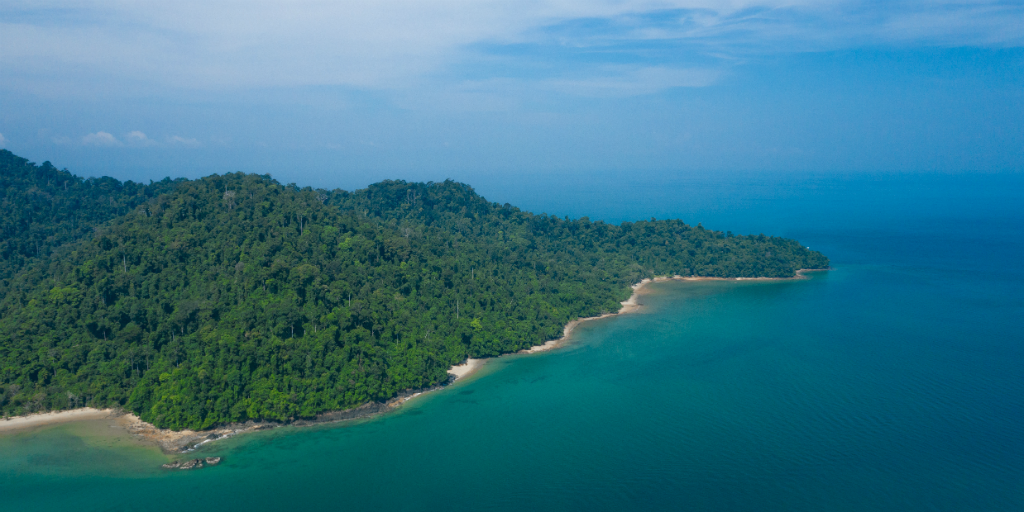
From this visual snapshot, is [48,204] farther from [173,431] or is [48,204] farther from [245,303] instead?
[173,431]

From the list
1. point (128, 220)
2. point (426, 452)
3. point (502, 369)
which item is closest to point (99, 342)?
point (128, 220)

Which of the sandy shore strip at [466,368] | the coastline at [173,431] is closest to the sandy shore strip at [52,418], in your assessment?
the coastline at [173,431]

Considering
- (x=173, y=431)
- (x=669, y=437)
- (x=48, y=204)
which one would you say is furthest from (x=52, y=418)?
(x=48, y=204)

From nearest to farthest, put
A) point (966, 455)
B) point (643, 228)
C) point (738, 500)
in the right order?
point (738, 500) → point (966, 455) → point (643, 228)

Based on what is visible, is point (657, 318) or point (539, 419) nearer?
point (539, 419)

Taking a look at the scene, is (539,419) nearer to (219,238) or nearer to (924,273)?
(219,238)

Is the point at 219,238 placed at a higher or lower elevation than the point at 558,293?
higher

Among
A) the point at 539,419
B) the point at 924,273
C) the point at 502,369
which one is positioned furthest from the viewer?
the point at 924,273

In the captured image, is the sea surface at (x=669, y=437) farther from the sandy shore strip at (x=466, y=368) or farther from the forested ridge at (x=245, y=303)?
the forested ridge at (x=245, y=303)
